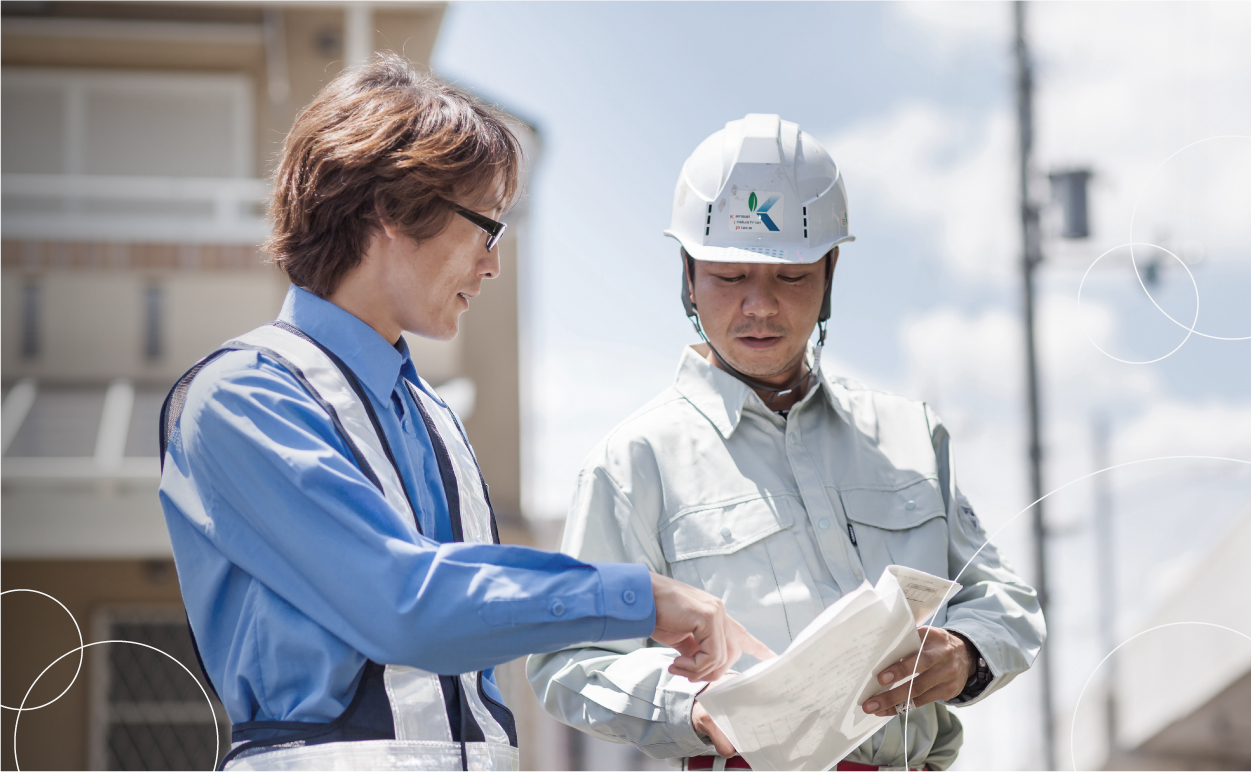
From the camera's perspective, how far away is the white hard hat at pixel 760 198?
242 cm

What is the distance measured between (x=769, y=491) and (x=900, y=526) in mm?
268

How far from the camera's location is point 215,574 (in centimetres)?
149

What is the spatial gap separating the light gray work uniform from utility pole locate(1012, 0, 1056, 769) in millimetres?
4354

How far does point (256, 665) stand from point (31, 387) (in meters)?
8.07

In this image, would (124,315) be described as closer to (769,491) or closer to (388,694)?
(769,491)

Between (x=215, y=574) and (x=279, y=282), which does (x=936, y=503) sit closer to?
(x=215, y=574)

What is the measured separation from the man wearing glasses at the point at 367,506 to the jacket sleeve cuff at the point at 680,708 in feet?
0.96

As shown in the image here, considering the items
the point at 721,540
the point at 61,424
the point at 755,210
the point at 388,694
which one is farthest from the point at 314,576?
the point at 61,424

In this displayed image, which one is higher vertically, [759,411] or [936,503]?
[759,411]

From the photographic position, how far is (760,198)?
2.46m

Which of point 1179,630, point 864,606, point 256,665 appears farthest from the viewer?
point 1179,630

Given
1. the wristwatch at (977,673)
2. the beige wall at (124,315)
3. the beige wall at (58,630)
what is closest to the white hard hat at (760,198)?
the wristwatch at (977,673)

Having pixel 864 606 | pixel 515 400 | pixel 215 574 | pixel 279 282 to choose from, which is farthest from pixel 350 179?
pixel 515 400

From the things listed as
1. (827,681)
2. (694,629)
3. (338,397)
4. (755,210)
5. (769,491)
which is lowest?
(827,681)
